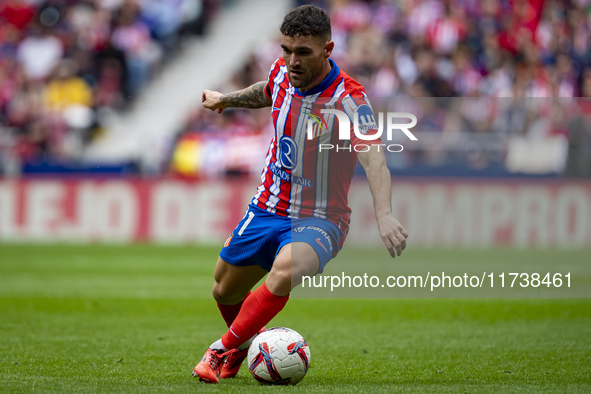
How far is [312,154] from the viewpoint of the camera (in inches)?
203

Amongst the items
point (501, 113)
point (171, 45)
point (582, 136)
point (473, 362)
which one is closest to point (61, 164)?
point (171, 45)

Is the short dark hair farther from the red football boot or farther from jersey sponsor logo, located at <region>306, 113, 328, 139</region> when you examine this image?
the red football boot

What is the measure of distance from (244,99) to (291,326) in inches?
110

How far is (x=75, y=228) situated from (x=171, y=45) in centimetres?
667

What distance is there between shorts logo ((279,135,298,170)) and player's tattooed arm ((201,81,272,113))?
0.45 metres

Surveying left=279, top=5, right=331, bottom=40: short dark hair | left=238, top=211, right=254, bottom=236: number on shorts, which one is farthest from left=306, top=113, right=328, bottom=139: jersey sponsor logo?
left=238, top=211, right=254, bottom=236: number on shorts

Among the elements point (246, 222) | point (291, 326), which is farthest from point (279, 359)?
point (291, 326)

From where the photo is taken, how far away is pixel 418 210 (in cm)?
1403

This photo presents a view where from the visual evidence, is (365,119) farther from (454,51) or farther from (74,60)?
(74,60)

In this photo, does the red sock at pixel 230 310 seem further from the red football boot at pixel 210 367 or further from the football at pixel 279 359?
the football at pixel 279 359

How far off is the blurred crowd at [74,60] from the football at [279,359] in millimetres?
11134

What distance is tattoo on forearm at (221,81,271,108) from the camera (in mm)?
5527

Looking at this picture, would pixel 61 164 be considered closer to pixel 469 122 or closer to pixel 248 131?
pixel 248 131

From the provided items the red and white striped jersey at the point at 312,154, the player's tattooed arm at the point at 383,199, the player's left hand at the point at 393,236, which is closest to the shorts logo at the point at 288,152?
the red and white striped jersey at the point at 312,154
